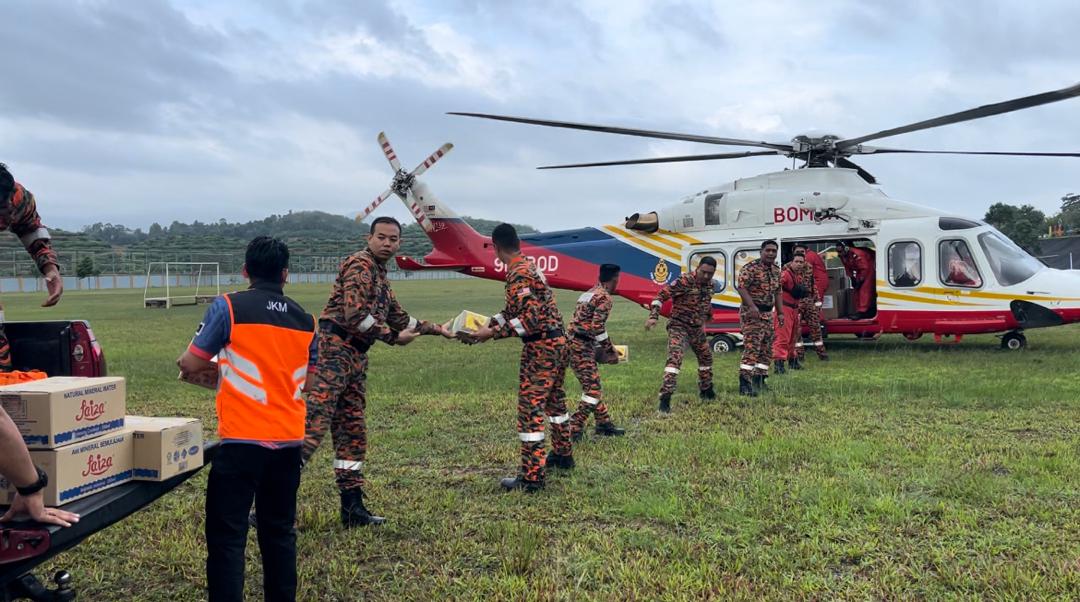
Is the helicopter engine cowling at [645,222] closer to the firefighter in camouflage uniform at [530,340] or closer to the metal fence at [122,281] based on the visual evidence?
the firefighter in camouflage uniform at [530,340]

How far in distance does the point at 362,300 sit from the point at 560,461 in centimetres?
215

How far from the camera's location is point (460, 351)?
1429 centimetres

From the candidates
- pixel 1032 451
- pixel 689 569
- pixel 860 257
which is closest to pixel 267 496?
pixel 689 569

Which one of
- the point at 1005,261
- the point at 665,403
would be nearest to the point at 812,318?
the point at 1005,261

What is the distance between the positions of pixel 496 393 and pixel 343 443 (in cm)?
460

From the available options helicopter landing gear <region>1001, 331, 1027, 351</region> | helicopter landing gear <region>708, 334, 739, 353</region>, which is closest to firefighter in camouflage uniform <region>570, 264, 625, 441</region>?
helicopter landing gear <region>708, 334, 739, 353</region>

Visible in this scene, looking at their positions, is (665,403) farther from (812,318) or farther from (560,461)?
(812,318)

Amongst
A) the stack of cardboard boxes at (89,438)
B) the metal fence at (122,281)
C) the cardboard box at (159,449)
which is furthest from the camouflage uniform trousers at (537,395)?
the metal fence at (122,281)

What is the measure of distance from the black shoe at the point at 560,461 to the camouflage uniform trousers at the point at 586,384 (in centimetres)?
93

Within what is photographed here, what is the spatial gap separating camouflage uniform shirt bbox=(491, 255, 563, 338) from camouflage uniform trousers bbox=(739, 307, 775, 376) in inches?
169

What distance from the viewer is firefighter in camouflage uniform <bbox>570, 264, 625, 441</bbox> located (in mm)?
6855

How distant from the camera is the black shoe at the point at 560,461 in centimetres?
577

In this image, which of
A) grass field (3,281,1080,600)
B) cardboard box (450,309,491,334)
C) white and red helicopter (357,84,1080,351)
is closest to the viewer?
grass field (3,281,1080,600)

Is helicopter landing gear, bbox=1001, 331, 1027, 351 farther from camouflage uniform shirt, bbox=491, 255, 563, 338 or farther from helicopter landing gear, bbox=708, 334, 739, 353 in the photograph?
camouflage uniform shirt, bbox=491, 255, 563, 338
